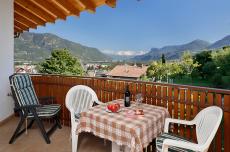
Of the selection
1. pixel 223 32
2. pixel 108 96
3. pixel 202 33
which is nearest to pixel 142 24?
pixel 202 33

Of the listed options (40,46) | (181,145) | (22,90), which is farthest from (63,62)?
(181,145)

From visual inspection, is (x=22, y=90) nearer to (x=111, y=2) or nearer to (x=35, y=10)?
(x=111, y=2)

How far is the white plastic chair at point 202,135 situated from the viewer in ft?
5.93

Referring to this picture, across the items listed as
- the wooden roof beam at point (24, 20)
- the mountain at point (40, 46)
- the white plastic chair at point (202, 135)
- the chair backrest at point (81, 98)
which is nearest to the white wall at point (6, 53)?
the wooden roof beam at point (24, 20)

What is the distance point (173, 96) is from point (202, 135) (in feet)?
2.70

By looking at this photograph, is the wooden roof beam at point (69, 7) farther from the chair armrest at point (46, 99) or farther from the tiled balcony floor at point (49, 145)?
the tiled balcony floor at point (49, 145)

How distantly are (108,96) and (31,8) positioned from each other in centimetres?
329

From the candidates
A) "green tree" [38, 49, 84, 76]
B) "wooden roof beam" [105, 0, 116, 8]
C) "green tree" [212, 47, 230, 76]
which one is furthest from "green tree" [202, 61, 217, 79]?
"wooden roof beam" [105, 0, 116, 8]

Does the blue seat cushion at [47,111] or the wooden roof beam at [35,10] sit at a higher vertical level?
the wooden roof beam at [35,10]

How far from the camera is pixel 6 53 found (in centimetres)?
422

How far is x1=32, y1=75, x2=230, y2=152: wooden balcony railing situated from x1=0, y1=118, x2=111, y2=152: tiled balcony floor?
632 mm

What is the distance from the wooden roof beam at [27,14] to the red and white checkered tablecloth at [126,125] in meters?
4.23

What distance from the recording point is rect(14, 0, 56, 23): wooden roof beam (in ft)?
16.2

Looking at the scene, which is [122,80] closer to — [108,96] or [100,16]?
[108,96]
